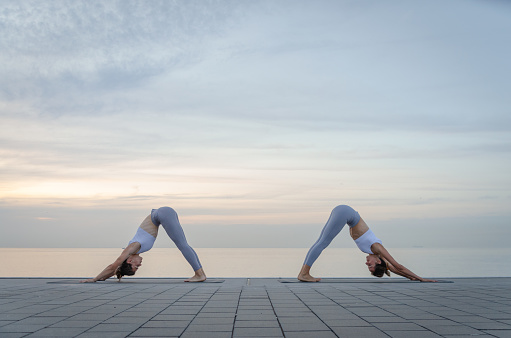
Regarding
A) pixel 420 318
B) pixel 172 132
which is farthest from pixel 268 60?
pixel 420 318

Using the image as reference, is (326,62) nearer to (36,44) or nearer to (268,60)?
(268,60)

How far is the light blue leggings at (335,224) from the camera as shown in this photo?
742cm

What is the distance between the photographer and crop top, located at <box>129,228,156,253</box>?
734 cm

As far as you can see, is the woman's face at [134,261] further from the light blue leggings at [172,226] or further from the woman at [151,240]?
the light blue leggings at [172,226]

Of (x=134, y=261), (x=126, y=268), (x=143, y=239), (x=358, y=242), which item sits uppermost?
(x=143, y=239)

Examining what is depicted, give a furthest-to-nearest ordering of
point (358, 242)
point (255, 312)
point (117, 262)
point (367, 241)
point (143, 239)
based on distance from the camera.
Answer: point (358, 242) → point (367, 241) → point (143, 239) → point (117, 262) → point (255, 312)

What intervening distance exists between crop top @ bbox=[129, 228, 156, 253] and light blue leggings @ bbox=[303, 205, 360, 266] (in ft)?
8.78

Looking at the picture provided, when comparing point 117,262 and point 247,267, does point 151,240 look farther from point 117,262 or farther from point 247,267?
point 247,267

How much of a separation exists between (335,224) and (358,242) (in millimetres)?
566

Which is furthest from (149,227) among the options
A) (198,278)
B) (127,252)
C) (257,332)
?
(257,332)

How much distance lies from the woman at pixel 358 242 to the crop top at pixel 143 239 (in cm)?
259

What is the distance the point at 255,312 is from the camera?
4.03m

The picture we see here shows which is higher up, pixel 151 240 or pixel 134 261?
pixel 151 240

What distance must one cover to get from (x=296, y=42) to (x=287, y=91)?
6.20 feet
